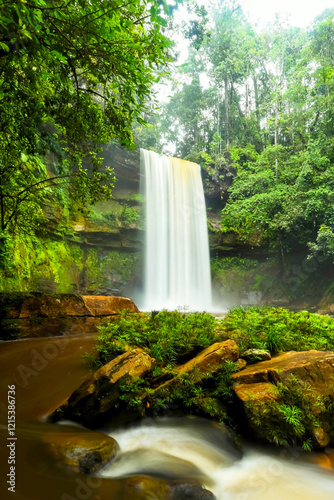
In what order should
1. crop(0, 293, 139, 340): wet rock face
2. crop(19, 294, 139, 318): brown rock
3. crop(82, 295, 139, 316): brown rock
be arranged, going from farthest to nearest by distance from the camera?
1. crop(82, 295, 139, 316): brown rock
2. crop(19, 294, 139, 318): brown rock
3. crop(0, 293, 139, 340): wet rock face

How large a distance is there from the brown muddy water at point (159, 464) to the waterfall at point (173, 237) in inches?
553

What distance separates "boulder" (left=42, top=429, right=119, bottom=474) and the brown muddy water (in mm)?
53

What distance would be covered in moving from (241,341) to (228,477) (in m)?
2.17

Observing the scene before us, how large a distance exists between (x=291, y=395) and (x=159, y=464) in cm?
160

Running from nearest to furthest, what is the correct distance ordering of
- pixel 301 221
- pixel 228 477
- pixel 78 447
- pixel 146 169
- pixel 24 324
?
1. pixel 78 447
2. pixel 228 477
3. pixel 24 324
4. pixel 301 221
5. pixel 146 169

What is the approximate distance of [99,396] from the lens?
3246 mm

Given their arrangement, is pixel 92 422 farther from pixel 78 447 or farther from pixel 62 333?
pixel 62 333

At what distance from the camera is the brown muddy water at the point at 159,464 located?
2115mm

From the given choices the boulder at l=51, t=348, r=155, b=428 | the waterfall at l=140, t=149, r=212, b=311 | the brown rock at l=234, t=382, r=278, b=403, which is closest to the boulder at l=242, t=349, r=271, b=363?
the brown rock at l=234, t=382, r=278, b=403

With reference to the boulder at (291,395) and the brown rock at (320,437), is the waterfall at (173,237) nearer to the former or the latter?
the boulder at (291,395)

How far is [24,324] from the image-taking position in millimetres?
6648

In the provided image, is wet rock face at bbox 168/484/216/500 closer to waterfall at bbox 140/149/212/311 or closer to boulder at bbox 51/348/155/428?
boulder at bbox 51/348/155/428

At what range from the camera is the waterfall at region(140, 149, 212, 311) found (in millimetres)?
18188

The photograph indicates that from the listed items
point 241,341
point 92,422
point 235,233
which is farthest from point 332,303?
point 92,422
